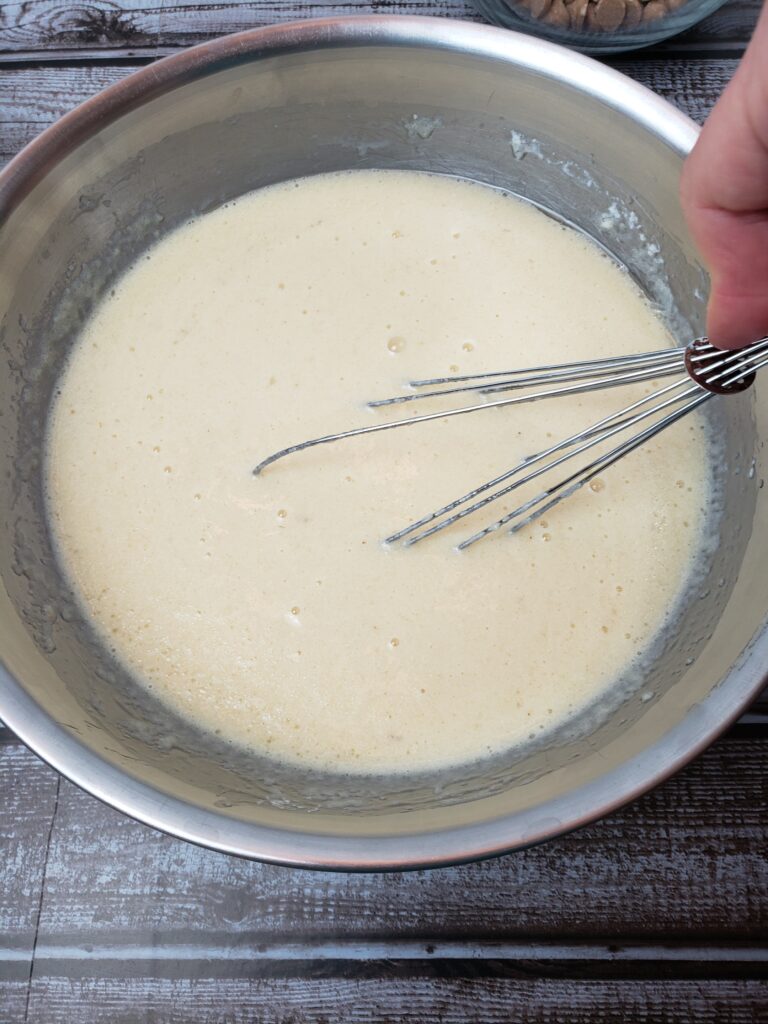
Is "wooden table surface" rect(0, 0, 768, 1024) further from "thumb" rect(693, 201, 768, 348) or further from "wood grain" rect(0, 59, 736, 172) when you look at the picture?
"wood grain" rect(0, 59, 736, 172)

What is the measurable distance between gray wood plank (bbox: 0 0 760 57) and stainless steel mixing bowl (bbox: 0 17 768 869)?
272 millimetres

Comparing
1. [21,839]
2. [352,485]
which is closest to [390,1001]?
[21,839]

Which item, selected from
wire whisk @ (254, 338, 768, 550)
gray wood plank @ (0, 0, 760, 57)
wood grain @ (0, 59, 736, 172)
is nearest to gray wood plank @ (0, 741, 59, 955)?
wire whisk @ (254, 338, 768, 550)

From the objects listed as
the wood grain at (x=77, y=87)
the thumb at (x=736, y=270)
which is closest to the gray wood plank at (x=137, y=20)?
the wood grain at (x=77, y=87)

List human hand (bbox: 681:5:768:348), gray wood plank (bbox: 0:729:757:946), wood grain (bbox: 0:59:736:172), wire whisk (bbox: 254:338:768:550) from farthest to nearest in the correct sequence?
wood grain (bbox: 0:59:736:172) → gray wood plank (bbox: 0:729:757:946) → wire whisk (bbox: 254:338:768:550) → human hand (bbox: 681:5:768:348)

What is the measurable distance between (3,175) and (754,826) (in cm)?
124

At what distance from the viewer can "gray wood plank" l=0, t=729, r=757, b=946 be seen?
1011 mm

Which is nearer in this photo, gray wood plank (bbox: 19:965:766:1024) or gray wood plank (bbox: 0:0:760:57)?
gray wood plank (bbox: 19:965:766:1024)

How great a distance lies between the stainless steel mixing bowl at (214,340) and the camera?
0.83 metres

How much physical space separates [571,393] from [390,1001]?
30.8 inches

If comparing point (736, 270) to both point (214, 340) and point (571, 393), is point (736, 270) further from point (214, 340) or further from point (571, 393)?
point (214, 340)

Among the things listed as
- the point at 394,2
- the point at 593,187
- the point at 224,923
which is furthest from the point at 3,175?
the point at 224,923

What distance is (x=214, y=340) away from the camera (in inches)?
48.0

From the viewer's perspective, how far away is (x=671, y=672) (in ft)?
3.27
